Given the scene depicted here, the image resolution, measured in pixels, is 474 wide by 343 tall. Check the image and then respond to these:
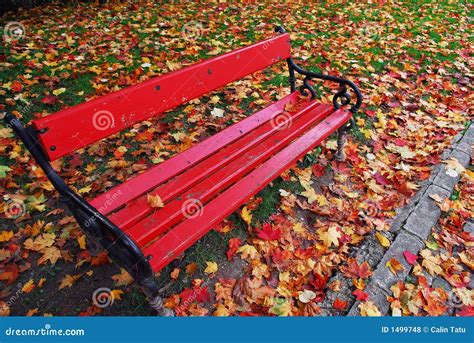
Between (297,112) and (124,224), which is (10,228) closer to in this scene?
(124,224)

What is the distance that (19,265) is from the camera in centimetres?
231

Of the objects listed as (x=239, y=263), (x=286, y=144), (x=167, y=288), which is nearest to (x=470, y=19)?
(x=286, y=144)

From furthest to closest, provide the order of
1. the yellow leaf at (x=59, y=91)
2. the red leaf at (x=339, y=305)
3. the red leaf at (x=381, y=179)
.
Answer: the yellow leaf at (x=59, y=91)
the red leaf at (x=381, y=179)
the red leaf at (x=339, y=305)

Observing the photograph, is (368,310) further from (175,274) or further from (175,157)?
(175,157)

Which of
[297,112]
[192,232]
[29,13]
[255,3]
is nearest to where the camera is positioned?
[192,232]

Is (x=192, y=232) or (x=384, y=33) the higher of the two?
(x=192, y=232)

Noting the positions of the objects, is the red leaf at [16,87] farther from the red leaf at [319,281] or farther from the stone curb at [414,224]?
the stone curb at [414,224]

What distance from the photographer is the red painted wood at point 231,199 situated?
180 centimetres

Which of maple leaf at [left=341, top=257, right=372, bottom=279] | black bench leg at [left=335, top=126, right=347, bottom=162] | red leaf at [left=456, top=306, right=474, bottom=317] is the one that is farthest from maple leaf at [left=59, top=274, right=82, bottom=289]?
red leaf at [left=456, top=306, right=474, bottom=317]

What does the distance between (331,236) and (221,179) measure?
0.97 metres

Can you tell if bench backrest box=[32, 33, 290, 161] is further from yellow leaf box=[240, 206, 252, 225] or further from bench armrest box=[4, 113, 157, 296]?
yellow leaf box=[240, 206, 252, 225]

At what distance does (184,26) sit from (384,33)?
3.39m

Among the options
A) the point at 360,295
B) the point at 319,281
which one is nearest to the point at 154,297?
the point at 319,281

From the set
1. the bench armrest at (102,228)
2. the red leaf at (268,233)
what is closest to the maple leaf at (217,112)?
the red leaf at (268,233)
